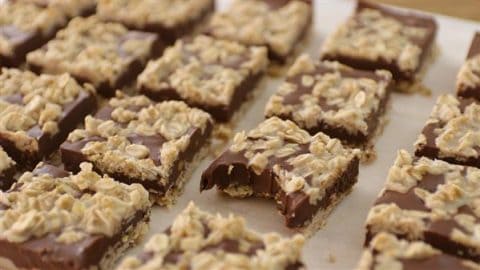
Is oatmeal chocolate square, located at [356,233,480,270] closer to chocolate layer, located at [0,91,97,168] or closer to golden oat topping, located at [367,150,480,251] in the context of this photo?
golden oat topping, located at [367,150,480,251]

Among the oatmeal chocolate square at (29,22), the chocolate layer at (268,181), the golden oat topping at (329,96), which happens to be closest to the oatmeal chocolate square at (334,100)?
the golden oat topping at (329,96)

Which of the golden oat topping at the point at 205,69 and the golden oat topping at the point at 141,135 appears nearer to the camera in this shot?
the golden oat topping at the point at 141,135

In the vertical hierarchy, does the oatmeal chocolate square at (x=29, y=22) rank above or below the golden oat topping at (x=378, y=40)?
above

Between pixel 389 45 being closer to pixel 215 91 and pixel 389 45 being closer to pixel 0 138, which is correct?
pixel 215 91

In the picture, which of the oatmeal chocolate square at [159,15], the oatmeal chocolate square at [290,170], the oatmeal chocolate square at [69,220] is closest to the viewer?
the oatmeal chocolate square at [69,220]

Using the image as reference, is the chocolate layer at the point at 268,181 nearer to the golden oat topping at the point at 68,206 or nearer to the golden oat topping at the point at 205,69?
the golden oat topping at the point at 68,206

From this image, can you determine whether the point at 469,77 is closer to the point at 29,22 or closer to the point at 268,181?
the point at 268,181
